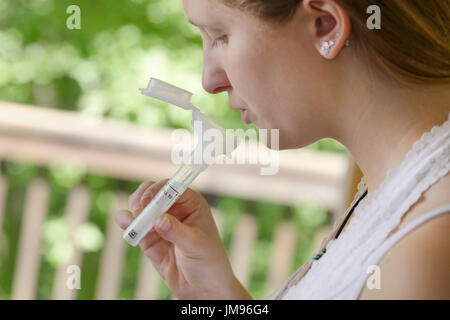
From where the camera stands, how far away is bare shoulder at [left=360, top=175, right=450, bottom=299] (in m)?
0.52

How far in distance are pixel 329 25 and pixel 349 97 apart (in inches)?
3.4

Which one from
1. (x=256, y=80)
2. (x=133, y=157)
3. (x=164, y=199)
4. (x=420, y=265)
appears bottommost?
(x=420, y=265)

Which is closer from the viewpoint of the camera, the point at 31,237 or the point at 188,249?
the point at 188,249

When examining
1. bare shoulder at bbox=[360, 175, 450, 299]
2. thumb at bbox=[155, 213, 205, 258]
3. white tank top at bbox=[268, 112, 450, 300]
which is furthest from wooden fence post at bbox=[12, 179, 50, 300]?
bare shoulder at bbox=[360, 175, 450, 299]

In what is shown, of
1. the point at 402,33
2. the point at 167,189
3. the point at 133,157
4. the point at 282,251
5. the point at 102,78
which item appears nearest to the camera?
the point at 402,33

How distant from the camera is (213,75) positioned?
0.73 metres

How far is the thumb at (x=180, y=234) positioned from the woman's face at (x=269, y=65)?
0.52 ft

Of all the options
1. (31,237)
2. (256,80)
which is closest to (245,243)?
(31,237)

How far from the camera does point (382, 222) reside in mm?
619

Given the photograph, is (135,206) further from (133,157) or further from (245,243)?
(245,243)

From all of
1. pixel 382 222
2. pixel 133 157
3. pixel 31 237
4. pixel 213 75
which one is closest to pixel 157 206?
pixel 213 75

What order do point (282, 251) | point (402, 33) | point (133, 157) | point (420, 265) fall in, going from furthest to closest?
point (282, 251), point (133, 157), point (402, 33), point (420, 265)

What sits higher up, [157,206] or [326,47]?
[326,47]
